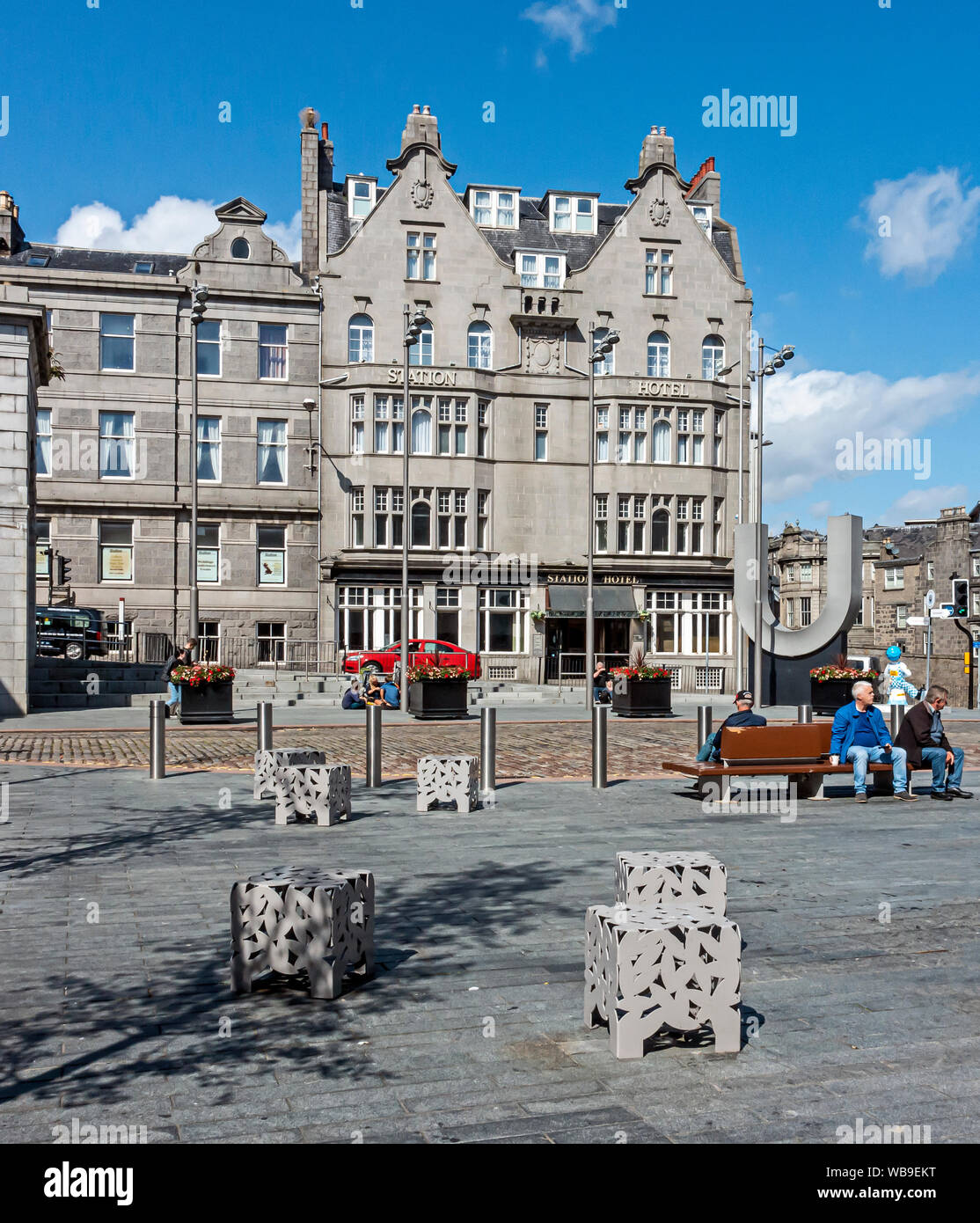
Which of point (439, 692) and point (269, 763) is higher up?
point (439, 692)

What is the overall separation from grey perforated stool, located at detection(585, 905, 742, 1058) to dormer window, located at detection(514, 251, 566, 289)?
4355 cm

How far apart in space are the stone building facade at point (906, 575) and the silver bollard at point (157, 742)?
200ft

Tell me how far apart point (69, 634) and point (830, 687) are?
23.9 metres

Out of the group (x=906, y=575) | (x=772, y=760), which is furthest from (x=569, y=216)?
(x=906, y=575)

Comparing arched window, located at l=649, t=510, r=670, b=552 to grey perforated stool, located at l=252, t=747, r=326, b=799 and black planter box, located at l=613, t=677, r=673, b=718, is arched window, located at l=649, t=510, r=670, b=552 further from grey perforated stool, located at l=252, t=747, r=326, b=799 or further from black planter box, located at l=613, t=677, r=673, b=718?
grey perforated stool, located at l=252, t=747, r=326, b=799

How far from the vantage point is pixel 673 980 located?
17.7 feet

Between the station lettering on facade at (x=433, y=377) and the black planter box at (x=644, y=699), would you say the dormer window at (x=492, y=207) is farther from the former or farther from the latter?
the black planter box at (x=644, y=699)

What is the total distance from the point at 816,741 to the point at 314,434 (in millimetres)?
32833

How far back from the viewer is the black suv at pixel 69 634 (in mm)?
36875

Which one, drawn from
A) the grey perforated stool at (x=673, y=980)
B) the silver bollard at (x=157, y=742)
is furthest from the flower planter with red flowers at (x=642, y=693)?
the grey perforated stool at (x=673, y=980)

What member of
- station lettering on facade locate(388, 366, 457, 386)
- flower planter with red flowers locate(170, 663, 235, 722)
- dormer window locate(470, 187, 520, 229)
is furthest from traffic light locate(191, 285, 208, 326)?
dormer window locate(470, 187, 520, 229)

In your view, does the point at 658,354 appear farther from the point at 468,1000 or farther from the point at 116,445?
the point at 468,1000

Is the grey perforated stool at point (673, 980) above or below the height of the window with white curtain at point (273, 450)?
below

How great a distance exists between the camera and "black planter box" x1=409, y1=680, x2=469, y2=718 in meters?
26.5
